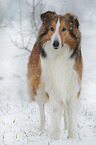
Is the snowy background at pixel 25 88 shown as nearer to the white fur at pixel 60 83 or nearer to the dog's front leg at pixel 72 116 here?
the dog's front leg at pixel 72 116

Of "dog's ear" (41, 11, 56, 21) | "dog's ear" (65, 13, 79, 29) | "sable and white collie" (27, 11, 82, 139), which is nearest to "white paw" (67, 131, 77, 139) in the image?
"sable and white collie" (27, 11, 82, 139)

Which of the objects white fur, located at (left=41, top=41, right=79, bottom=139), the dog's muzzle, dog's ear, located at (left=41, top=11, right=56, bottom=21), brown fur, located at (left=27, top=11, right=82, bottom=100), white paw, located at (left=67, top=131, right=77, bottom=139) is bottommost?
white paw, located at (left=67, top=131, right=77, bottom=139)

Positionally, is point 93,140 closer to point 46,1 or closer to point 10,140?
point 10,140

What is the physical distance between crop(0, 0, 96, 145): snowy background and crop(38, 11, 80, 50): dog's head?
139 cm

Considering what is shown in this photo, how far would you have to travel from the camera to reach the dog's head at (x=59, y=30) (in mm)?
3182

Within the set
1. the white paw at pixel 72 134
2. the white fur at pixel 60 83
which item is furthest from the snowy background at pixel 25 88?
the white fur at pixel 60 83

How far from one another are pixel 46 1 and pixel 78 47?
3.78m

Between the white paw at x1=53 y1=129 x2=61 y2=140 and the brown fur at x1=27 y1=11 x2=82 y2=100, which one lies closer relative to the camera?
the brown fur at x1=27 y1=11 x2=82 y2=100

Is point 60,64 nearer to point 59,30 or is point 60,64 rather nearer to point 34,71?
point 59,30

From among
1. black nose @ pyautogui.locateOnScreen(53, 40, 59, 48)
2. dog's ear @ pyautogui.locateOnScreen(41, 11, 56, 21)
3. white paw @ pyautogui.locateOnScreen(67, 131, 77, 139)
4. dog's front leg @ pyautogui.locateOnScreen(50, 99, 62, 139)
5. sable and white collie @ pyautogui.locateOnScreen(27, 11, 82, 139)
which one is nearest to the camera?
black nose @ pyautogui.locateOnScreen(53, 40, 59, 48)

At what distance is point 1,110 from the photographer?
5574 millimetres

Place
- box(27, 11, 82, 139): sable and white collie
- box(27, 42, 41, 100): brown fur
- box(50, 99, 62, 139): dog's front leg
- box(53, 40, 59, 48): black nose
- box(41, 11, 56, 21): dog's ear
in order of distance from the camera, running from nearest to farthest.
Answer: box(53, 40, 59, 48): black nose
box(27, 11, 82, 139): sable and white collie
box(41, 11, 56, 21): dog's ear
box(50, 99, 62, 139): dog's front leg
box(27, 42, 41, 100): brown fur

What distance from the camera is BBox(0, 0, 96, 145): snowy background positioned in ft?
12.9

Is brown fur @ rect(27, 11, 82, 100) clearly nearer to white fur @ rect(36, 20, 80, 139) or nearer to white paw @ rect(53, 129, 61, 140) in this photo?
white fur @ rect(36, 20, 80, 139)
